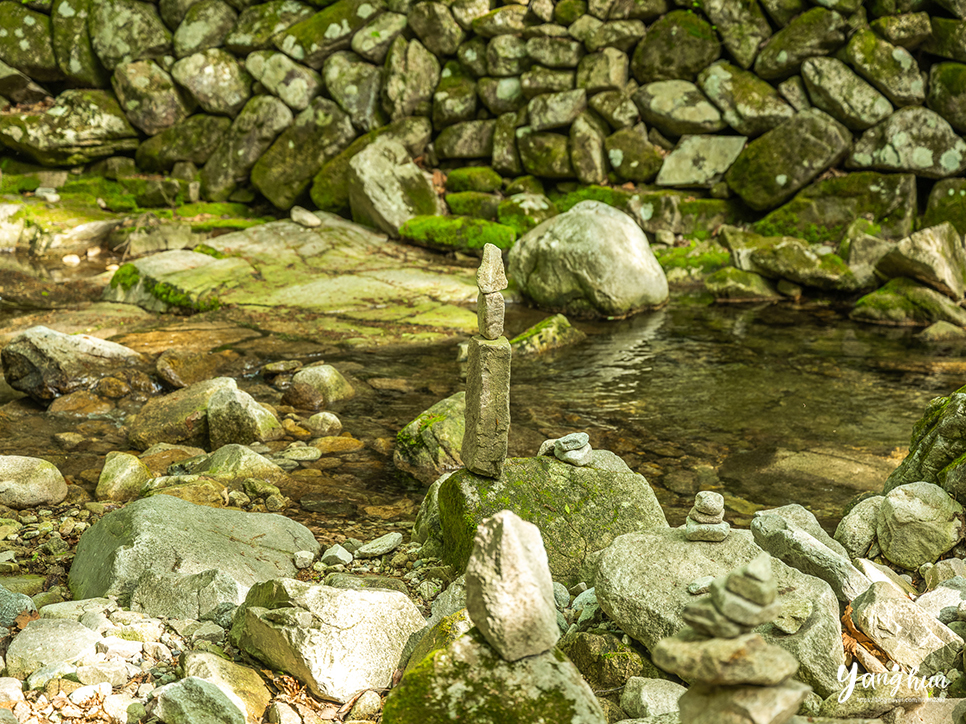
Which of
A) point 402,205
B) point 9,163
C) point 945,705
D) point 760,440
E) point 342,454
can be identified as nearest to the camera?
point 945,705

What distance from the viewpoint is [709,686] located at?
2.00 meters

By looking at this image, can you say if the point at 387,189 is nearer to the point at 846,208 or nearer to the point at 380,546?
the point at 846,208

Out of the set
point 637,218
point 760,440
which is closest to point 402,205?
point 637,218

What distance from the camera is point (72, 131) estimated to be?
19.9 metres

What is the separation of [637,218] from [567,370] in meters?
8.08

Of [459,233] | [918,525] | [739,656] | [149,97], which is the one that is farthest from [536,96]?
[739,656]

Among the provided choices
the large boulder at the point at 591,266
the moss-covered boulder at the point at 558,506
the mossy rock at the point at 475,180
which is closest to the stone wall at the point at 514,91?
the mossy rock at the point at 475,180

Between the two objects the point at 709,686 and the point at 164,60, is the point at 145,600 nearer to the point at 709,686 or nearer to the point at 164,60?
the point at 709,686

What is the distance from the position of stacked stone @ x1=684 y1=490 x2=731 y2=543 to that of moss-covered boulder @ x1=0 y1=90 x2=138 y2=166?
20841mm

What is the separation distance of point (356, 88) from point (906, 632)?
1866 centimetres

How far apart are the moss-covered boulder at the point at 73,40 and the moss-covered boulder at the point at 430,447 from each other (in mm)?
18922

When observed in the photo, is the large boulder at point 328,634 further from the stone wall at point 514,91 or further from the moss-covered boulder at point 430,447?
the stone wall at point 514,91

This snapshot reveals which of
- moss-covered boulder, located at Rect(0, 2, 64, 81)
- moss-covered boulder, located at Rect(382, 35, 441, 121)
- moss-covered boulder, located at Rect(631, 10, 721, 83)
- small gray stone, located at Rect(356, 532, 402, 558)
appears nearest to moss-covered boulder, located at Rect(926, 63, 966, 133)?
moss-covered boulder, located at Rect(631, 10, 721, 83)

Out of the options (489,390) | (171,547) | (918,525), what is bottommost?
(171,547)
